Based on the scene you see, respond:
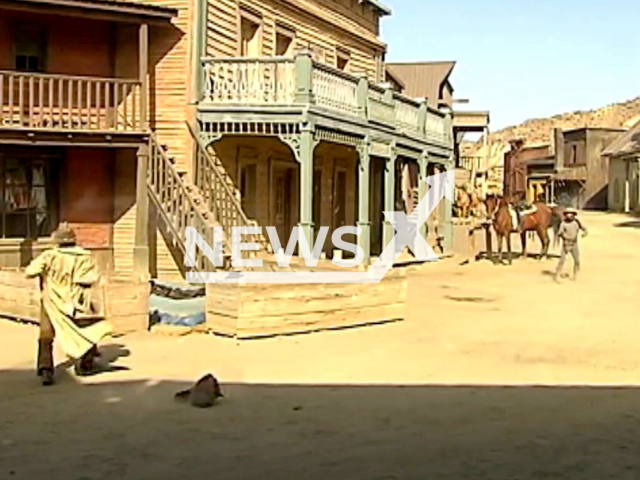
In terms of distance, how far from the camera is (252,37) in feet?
68.6

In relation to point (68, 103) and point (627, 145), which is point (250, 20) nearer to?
point (68, 103)

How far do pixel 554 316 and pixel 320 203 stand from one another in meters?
10.6

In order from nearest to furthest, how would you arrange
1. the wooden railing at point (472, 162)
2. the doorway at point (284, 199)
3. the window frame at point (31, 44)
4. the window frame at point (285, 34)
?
the window frame at point (31, 44) < the window frame at point (285, 34) < the doorway at point (284, 199) < the wooden railing at point (472, 162)

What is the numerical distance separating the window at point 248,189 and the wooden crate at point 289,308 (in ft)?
23.0

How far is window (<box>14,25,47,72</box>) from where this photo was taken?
699 inches

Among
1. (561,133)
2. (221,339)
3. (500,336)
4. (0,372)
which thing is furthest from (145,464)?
(561,133)

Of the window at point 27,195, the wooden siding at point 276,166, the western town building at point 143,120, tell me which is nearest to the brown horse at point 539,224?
the wooden siding at point 276,166

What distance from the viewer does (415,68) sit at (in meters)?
44.2

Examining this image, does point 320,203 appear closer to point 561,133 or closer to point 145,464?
point 145,464

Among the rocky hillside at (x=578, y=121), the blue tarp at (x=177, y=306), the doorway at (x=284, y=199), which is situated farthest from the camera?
the rocky hillside at (x=578, y=121)

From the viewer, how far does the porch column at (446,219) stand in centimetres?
2962

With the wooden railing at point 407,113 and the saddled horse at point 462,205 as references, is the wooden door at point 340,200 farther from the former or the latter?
the saddled horse at point 462,205

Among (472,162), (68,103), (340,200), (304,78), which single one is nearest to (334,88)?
(304,78)

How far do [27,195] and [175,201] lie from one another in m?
3.18
